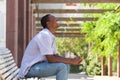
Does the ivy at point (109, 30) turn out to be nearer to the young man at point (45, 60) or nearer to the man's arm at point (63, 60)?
the young man at point (45, 60)

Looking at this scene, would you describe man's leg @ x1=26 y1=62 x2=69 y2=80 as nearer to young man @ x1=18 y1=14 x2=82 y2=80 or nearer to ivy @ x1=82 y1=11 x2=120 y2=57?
young man @ x1=18 y1=14 x2=82 y2=80

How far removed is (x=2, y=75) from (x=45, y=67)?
0.52 metres

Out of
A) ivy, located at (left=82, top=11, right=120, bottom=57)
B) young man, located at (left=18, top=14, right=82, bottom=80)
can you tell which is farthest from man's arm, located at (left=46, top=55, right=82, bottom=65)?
ivy, located at (left=82, top=11, right=120, bottom=57)

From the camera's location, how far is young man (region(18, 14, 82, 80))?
522 centimetres

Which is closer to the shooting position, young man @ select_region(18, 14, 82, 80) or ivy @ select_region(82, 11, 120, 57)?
young man @ select_region(18, 14, 82, 80)

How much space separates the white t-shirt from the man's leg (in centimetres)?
6

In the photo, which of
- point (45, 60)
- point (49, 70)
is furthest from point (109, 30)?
point (49, 70)

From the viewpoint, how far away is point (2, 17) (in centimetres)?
1036

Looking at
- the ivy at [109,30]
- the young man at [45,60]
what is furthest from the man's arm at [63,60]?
the ivy at [109,30]

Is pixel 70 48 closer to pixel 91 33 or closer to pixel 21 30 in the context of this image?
pixel 91 33

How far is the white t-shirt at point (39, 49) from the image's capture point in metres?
5.26

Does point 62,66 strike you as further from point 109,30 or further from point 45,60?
point 109,30

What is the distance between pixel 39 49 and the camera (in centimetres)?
538

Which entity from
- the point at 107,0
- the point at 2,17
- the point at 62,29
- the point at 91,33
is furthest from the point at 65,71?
the point at 62,29
